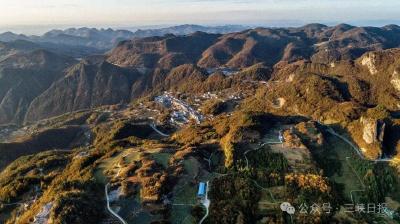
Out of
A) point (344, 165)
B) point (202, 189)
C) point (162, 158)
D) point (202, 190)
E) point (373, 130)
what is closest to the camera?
point (202, 190)

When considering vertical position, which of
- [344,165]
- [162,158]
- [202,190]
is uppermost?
[162,158]

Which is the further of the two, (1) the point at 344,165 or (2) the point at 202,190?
(1) the point at 344,165

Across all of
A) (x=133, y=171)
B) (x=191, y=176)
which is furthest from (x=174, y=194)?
(x=133, y=171)

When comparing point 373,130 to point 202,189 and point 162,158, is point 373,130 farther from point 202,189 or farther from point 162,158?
point 202,189

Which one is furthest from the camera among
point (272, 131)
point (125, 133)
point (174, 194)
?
point (125, 133)

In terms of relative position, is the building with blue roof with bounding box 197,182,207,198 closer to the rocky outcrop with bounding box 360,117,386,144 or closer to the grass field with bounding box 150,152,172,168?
the grass field with bounding box 150,152,172,168

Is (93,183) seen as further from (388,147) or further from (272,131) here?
(388,147)

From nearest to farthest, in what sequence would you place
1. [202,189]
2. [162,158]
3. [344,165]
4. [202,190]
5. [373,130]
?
1. [202,190]
2. [202,189]
3. [162,158]
4. [344,165]
5. [373,130]

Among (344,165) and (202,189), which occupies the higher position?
(202,189)

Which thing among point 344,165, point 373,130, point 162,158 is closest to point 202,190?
point 162,158

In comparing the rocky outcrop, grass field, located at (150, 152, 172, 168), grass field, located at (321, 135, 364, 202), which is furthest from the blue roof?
the rocky outcrop

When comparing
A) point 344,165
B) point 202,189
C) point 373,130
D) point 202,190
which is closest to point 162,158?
point 202,189
